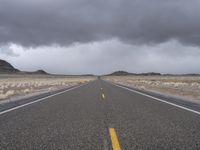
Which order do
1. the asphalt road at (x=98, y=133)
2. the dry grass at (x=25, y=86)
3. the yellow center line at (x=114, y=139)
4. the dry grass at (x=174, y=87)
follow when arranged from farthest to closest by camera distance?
the dry grass at (x=25, y=86) → the dry grass at (x=174, y=87) → the asphalt road at (x=98, y=133) → the yellow center line at (x=114, y=139)

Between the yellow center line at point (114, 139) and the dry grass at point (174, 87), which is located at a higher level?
the yellow center line at point (114, 139)

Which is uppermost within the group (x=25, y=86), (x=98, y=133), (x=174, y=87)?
(x=98, y=133)

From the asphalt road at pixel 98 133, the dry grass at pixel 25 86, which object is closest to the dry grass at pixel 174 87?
the asphalt road at pixel 98 133

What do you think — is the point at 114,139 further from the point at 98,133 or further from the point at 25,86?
the point at 25,86

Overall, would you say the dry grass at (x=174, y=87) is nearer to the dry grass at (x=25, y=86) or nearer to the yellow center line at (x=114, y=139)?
the yellow center line at (x=114, y=139)

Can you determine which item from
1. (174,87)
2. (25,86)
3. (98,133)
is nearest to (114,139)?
(98,133)

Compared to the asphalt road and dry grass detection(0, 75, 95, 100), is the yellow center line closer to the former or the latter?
the asphalt road

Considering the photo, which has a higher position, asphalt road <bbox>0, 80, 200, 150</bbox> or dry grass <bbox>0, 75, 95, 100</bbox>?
asphalt road <bbox>0, 80, 200, 150</bbox>

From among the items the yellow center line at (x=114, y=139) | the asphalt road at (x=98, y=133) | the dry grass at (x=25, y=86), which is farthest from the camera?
the dry grass at (x=25, y=86)

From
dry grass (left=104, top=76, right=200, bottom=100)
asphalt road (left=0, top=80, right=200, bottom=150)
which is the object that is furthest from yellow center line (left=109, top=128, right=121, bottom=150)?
dry grass (left=104, top=76, right=200, bottom=100)

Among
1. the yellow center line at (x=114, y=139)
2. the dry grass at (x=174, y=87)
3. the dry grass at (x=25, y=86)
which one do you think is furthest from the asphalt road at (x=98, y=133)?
the dry grass at (x=25, y=86)

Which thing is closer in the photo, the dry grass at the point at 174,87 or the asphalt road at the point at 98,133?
the asphalt road at the point at 98,133

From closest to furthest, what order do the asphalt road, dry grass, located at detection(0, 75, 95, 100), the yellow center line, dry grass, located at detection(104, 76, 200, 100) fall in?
the yellow center line → the asphalt road → dry grass, located at detection(104, 76, 200, 100) → dry grass, located at detection(0, 75, 95, 100)

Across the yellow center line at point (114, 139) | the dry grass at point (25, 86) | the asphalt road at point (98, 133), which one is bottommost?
the dry grass at point (25, 86)
